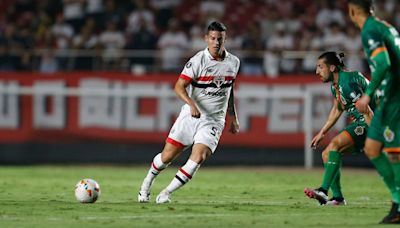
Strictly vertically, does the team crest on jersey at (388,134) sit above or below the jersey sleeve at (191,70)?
below

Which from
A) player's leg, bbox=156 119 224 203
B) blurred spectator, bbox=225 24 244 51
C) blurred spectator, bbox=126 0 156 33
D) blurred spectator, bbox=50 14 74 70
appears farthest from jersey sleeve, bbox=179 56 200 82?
blurred spectator, bbox=126 0 156 33

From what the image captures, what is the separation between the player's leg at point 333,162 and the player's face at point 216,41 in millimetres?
2071

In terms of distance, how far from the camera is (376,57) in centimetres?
1035

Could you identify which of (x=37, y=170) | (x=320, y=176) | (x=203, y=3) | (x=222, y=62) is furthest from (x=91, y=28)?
(x=222, y=62)

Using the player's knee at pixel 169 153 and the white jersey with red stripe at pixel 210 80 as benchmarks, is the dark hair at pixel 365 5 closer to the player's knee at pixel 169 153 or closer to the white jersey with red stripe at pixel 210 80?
the white jersey with red stripe at pixel 210 80

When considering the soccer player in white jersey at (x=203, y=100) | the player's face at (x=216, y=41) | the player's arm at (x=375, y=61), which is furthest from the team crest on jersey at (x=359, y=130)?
the player's arm at (x=375, y=61)

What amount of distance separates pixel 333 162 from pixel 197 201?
2128 mm

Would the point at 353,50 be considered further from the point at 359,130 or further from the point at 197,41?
the point at 359,130

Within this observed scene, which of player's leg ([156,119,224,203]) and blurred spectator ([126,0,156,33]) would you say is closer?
player's leg ([156,119,224,203])

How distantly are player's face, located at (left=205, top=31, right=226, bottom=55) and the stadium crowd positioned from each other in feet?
33.6

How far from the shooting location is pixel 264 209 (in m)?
12.2

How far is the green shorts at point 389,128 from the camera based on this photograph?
1050 cm

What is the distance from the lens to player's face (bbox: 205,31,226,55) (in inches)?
502

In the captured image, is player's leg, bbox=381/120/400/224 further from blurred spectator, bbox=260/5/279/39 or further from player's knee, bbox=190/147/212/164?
blurred spectator, bbox=260/5/279/39
